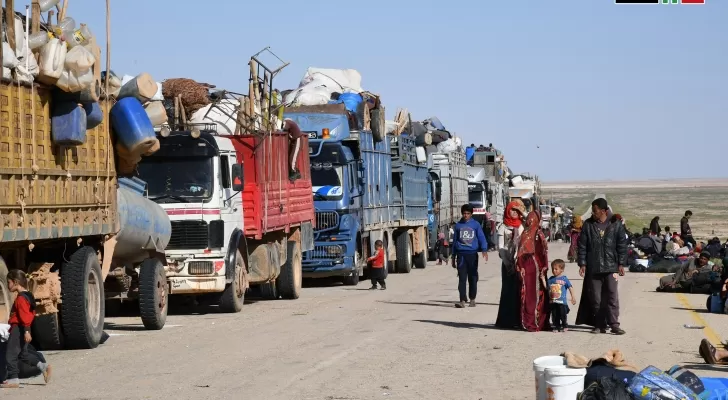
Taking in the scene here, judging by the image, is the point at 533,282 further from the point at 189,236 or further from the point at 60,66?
the point at 60,66

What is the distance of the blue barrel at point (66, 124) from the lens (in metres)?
13.2

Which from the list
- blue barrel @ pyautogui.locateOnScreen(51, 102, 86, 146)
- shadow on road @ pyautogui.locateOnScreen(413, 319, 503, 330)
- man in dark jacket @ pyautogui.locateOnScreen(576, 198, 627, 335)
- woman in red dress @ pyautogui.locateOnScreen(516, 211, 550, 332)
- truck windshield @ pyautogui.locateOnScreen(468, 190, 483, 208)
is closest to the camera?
blue barrel @ pyautogui.locateOnScreen(51, 102, 86, 146)

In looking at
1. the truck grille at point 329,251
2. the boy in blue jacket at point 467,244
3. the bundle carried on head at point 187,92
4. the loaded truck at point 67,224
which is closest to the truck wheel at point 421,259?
the truck grille at point 329,251

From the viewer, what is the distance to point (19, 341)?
37.6ft

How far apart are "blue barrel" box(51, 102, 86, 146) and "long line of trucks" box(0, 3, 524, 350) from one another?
5 cm

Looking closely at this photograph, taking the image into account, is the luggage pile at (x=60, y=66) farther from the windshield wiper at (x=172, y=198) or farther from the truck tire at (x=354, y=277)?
the truck tire at (x=354, y=277)

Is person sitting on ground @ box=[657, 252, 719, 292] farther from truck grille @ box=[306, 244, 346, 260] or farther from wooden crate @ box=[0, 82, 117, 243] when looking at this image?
wooden crate @ box=[0, 82, 117, 243]

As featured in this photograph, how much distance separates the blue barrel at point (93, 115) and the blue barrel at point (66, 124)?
1.84ft

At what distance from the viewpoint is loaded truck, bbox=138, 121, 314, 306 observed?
19109 millimetres

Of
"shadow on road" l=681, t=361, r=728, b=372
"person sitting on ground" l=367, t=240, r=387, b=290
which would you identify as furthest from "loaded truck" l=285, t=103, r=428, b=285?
"shadow on road" l=681, t=361, r=728, b=372

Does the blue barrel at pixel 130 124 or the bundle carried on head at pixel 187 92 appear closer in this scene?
the blue barrel at pixel 130 124

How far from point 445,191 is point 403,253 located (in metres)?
10.2

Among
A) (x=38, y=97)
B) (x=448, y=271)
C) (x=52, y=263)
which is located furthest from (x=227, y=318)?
(x=448, y=271)

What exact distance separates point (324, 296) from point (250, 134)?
440 centimetres
